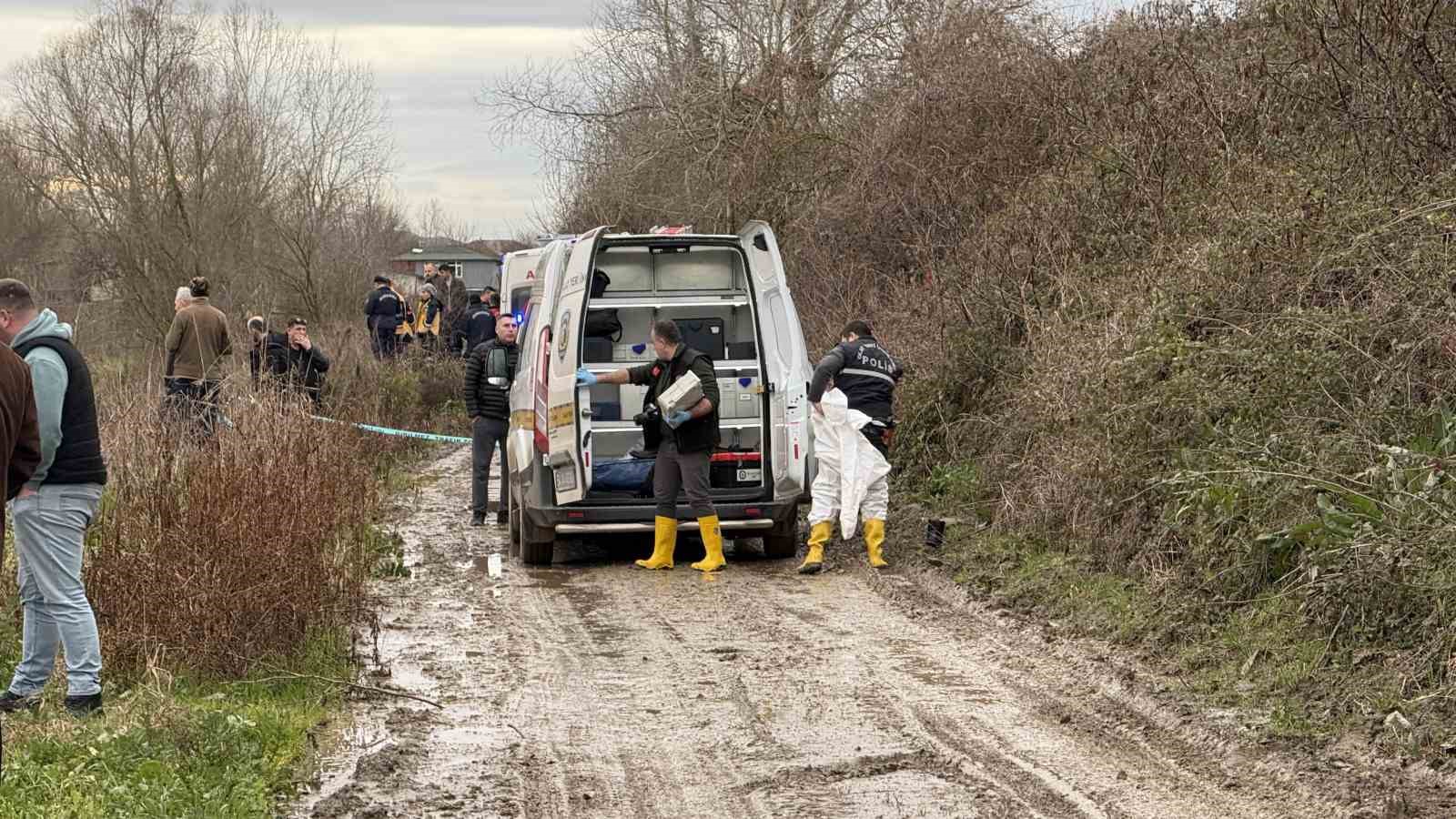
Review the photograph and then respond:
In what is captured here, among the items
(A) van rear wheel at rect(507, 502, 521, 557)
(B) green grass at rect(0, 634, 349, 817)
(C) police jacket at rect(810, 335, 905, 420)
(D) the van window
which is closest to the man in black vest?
(C) police jacket at rect(810, 335, 905, 420)

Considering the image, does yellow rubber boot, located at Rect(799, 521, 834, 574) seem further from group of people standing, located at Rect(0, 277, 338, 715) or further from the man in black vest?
group of people standing, located at Rect(0, 277, 338, 715)

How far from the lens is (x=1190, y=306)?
33.2 ft

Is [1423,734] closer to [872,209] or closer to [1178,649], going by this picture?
[1178,649]

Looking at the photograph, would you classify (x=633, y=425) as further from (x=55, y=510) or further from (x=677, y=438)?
(x=55, y=510)

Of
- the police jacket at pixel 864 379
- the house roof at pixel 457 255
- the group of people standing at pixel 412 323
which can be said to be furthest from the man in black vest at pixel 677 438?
the house roof at pixel 457 255

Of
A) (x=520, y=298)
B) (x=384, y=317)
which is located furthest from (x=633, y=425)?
(x=384, y=317)

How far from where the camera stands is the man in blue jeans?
6609 millimetres

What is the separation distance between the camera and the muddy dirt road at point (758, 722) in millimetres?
5660

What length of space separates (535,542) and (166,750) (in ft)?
18.4

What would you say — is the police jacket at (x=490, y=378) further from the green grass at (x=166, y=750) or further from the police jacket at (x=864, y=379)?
the green grass at (x=166, y=750)

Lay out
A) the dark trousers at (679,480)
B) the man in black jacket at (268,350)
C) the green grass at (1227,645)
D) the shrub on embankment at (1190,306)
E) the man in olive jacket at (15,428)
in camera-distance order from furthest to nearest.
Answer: the man in black jacket at (268,350) → the dark trousers at (679,480) → the shrub on embankment at (1190,306) → the green grass at (1227,645) → the man in olive jacket at (15,428)

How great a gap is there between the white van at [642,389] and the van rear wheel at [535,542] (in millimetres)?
11

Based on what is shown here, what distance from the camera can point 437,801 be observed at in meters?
5.72

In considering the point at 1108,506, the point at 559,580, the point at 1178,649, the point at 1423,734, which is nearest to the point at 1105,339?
the point at 1108,506
